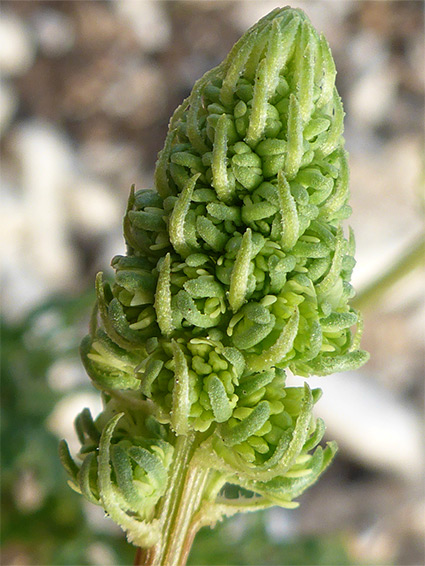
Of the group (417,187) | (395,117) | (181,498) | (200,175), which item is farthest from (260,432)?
(395,117)

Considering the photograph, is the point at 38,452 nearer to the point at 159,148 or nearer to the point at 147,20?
the point at 159,148

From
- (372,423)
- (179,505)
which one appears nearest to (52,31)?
(372,423)

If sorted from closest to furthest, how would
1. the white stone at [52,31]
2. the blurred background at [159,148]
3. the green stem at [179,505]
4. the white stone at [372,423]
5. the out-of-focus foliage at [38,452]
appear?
1. the green stem at [179,505]
2. the out-of-focus foliage at [38,452]
3. the white stone at [372,423]
4. the blurred background at [159,148]
5. the white stone at [52,31]

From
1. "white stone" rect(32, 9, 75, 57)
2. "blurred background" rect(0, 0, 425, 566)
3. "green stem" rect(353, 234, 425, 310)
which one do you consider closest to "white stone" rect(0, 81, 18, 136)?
"blurred background" rect(0, 0, 425, 566)

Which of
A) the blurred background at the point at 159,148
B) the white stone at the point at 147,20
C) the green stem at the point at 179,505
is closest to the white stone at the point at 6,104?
the blurred background at the point at 159,148

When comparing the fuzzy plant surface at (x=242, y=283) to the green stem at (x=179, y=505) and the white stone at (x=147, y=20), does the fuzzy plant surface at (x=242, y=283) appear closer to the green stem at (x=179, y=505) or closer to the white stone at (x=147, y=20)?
the green stem at (x=179, y=505)

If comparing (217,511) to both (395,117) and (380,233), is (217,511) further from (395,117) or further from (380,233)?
(395,117)
